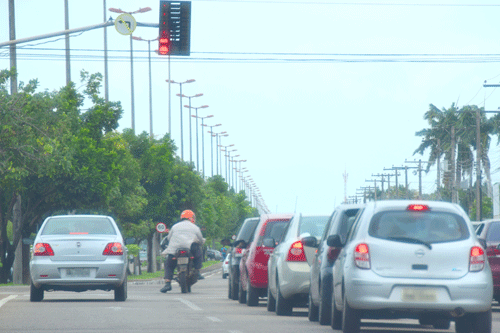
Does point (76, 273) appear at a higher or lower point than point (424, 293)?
lower

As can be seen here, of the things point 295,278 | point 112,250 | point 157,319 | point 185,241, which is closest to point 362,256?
point 157,319

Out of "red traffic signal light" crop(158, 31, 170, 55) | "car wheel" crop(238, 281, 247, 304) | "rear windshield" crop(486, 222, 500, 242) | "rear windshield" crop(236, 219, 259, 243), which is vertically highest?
"red traffic signal light" crop(158, 31, 170, 55)

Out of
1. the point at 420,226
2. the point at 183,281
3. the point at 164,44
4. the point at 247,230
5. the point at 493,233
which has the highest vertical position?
the point at 164,44

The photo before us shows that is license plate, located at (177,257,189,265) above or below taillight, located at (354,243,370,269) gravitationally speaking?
below

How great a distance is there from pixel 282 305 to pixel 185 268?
7.68 metres

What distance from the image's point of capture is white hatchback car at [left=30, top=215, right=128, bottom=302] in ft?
64.1

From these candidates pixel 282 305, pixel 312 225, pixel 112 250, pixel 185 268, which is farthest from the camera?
pixel 185 268

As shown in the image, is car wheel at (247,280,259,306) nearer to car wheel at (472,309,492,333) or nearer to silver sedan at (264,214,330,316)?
silver sedan at (264,214,330,316)

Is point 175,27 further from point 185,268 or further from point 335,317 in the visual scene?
point 335,317

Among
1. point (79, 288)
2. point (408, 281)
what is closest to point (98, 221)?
point (79, 288)

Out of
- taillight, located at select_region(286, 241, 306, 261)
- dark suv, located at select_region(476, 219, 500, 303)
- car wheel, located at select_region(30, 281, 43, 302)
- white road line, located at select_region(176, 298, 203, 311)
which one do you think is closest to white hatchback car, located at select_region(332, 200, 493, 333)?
taillight, located at select_region(286, 241, 306, 261)

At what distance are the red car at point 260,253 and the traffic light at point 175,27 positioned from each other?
3336 mm

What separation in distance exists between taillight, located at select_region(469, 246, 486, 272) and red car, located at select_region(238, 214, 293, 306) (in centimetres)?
697

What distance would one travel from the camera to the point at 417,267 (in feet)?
38.8
